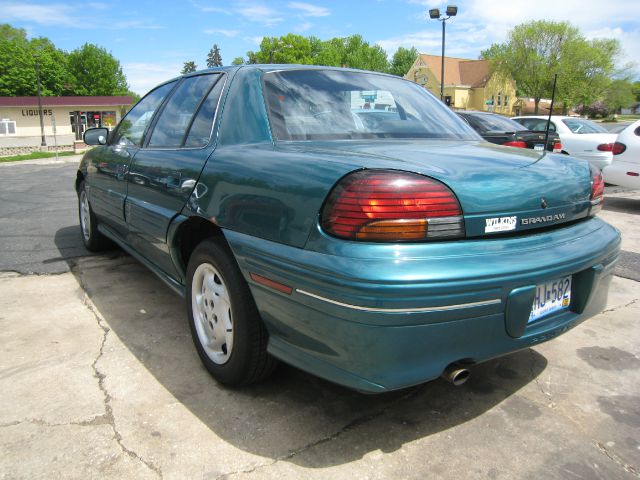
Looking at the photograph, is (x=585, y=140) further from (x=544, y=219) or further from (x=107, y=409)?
(x=107, y=409)

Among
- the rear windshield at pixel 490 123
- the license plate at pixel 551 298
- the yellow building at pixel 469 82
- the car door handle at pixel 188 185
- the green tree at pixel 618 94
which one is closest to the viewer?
the license plate at pixel 551 298

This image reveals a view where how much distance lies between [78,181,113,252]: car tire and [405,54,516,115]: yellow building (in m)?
66.2

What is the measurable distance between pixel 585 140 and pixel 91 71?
67972mm

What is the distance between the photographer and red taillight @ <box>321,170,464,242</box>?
5.92 feet

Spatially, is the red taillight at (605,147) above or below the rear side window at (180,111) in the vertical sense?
below

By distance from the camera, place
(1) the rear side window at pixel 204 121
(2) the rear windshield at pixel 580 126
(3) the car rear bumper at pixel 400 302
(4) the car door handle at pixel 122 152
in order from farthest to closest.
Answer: (2) the rear windshield at pixel 580 126 → (4) the car door handle at pixel 122 152 → (1) the rear side window at pixel 204 121 → (3) the car rear bumper at pixel 400 302

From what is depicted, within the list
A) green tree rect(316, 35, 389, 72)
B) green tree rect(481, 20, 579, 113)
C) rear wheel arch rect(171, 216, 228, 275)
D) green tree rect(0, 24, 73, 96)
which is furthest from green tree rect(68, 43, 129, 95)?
rear wheel arch rect(171, 216, 228, 275)

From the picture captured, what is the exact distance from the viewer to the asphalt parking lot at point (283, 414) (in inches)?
78.6

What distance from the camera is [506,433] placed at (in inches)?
86.9

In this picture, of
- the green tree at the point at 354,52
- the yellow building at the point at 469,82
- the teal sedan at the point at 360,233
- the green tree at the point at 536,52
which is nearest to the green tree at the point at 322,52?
the green tree at the point at 354,52

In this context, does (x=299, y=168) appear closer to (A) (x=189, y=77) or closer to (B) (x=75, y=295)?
(A) (x=189, y=77)

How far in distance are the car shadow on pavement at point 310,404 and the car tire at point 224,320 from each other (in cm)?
14

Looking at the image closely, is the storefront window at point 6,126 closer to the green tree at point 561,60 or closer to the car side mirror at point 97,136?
the car side mirror at point 97,136

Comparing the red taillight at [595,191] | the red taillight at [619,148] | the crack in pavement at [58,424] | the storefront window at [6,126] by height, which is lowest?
the crack in pavement at [58,424]
